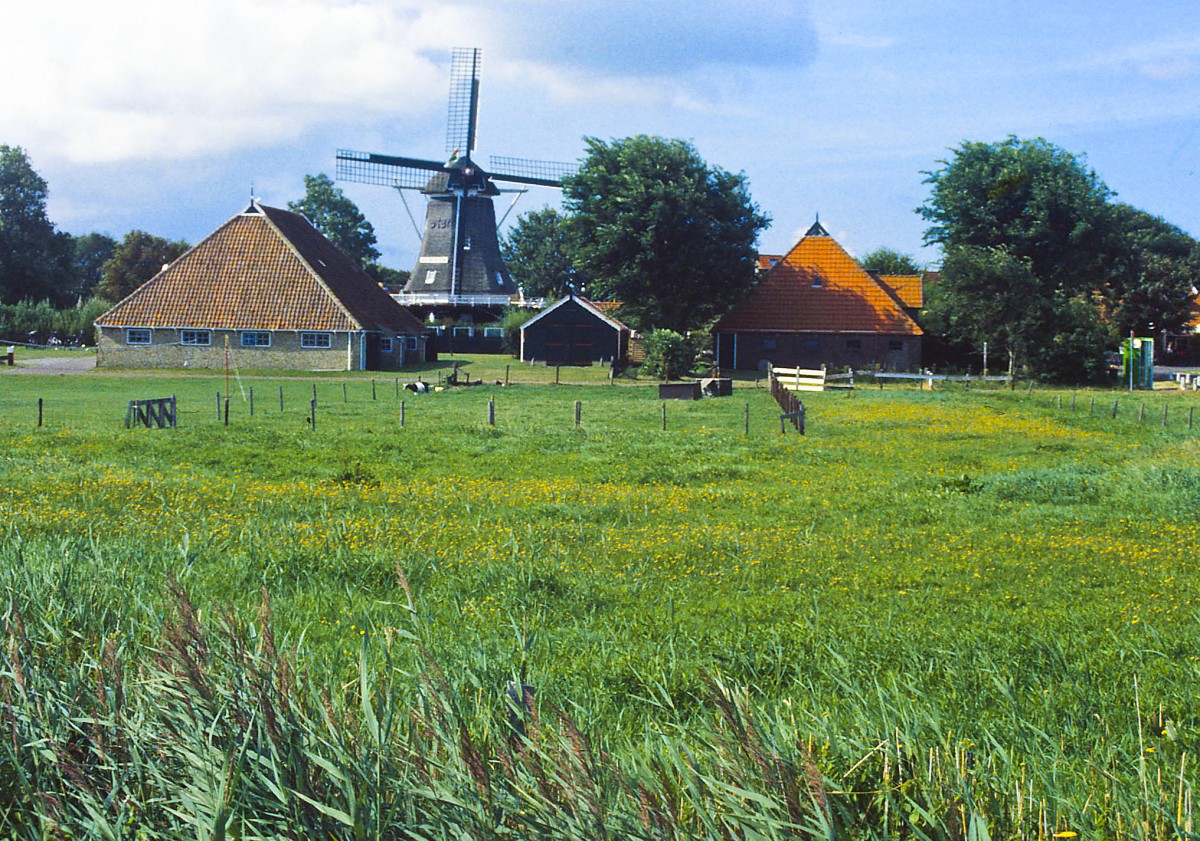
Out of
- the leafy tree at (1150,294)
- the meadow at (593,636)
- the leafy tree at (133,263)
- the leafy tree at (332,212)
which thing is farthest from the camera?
the leafy tree at (332,212)

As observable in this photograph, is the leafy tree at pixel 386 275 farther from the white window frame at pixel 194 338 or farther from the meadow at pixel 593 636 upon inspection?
the meadow at pixel 593 636

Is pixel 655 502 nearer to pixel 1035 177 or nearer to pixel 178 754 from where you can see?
pixel 178 754

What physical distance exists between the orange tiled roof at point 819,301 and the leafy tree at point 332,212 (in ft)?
213

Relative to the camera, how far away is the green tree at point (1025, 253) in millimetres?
52625

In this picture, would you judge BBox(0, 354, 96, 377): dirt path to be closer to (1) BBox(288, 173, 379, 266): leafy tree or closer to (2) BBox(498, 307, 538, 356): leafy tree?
(2) BBox(498, 307, 538, 356): leafy tree

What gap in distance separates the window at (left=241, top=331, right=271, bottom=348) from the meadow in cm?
3599

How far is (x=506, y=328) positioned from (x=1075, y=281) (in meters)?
35.8

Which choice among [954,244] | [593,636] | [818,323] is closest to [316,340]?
[818,323]

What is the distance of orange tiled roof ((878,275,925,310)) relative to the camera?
64.8 m

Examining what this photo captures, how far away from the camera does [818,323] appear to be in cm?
5938

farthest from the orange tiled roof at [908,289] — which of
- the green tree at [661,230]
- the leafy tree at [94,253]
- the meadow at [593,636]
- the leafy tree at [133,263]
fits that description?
the leafy tree at [94,253]

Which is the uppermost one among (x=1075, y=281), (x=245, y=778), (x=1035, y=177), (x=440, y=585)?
(x=1035, y=177)

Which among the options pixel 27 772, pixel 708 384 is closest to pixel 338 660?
pixel 27 772

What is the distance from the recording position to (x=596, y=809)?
306cm
